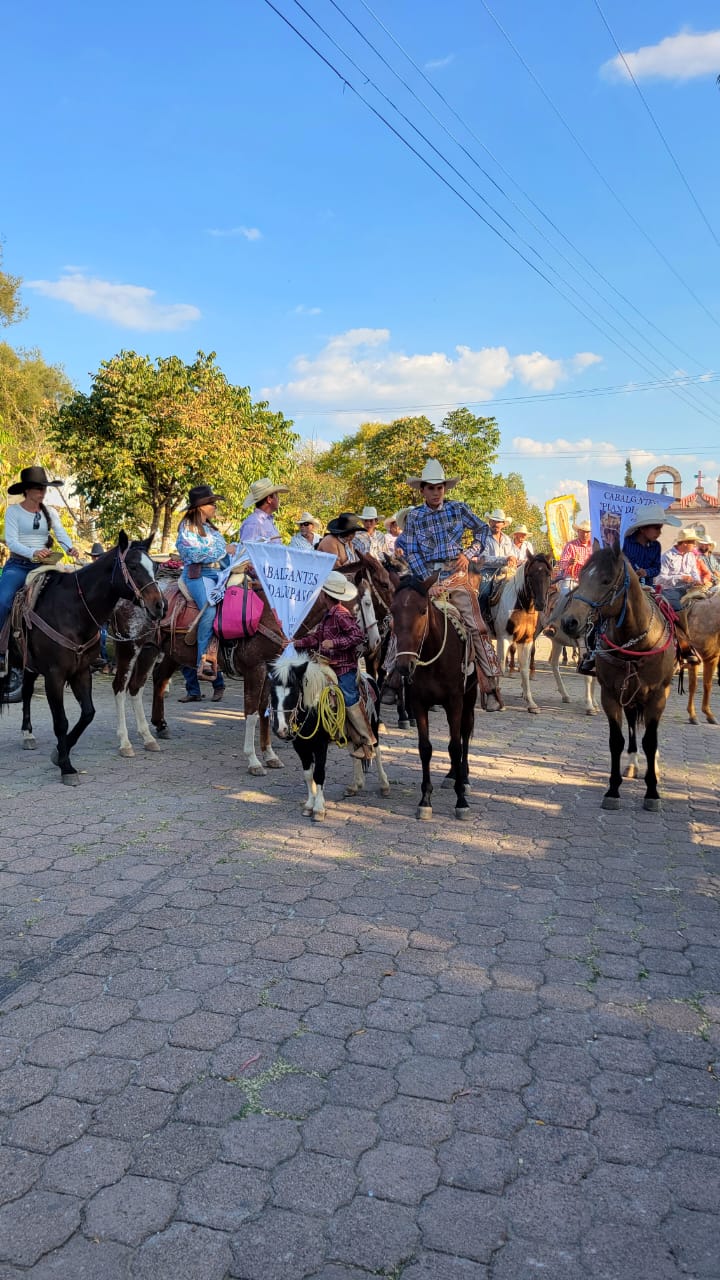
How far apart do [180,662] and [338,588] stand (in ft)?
10.6

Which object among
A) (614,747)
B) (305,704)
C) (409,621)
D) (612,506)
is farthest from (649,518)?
(305,704)

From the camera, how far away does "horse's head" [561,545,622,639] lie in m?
6.99

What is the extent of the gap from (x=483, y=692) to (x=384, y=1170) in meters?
5.02

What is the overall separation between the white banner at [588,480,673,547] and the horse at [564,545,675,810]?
1362 mm

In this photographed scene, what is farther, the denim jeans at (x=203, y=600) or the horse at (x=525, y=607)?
the horse at (x=525, y=607)

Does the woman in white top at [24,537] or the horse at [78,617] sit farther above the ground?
the woman in white top at [24,537]

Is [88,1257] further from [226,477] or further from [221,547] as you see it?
[226,477]

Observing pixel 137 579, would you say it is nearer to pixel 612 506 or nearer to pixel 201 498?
pixel 201 498

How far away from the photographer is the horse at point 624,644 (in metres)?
7.02

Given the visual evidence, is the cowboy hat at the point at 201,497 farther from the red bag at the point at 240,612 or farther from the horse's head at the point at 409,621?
the horse's head at the point at 409,621

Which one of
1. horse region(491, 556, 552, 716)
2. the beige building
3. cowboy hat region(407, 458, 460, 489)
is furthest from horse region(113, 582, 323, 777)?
the beige building

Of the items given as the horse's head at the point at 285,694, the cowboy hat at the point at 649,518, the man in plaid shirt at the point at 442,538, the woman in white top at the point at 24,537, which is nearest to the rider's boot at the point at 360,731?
the horse's head at the point at 285,694

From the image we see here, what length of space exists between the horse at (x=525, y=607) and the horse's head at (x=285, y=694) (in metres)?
6.41

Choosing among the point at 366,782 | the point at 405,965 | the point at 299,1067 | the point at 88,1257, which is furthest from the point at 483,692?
the point at 88,1257
